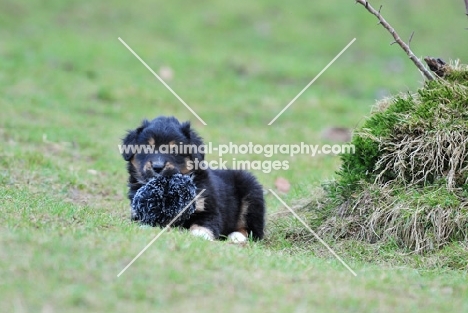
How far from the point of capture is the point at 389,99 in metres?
8.40

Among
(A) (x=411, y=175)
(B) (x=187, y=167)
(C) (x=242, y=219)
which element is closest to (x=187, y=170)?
(B) (x=187, y=167)

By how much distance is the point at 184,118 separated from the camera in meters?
15.0

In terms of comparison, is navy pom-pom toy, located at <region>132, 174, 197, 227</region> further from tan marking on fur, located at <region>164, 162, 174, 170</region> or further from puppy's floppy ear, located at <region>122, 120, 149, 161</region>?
puppy's floppy ear, located at <region>122, 120, 149, 161</region>

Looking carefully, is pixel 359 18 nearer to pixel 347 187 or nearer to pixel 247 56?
pixel 247 56

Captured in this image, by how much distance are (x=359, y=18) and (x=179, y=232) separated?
18.8 metres

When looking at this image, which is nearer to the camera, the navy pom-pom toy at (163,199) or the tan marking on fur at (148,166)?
the navy pom-pom toy at (163,199)

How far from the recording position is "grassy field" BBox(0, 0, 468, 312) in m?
5.18

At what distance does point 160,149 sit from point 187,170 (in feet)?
1.27

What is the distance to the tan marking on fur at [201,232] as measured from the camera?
7.10 m

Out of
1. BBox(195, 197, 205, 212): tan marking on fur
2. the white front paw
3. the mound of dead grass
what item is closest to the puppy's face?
BBox(195, 197, 205, 212): tan marking on fur

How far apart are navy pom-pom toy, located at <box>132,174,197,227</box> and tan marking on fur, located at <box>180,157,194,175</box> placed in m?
0.23

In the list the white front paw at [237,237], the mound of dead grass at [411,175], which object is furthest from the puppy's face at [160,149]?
the mound of dead grass at [411,175]

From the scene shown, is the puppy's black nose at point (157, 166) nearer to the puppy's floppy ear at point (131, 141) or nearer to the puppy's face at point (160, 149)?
the puppy's face at point (160, 149)

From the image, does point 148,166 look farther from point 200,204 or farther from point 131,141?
→ point 200,204
